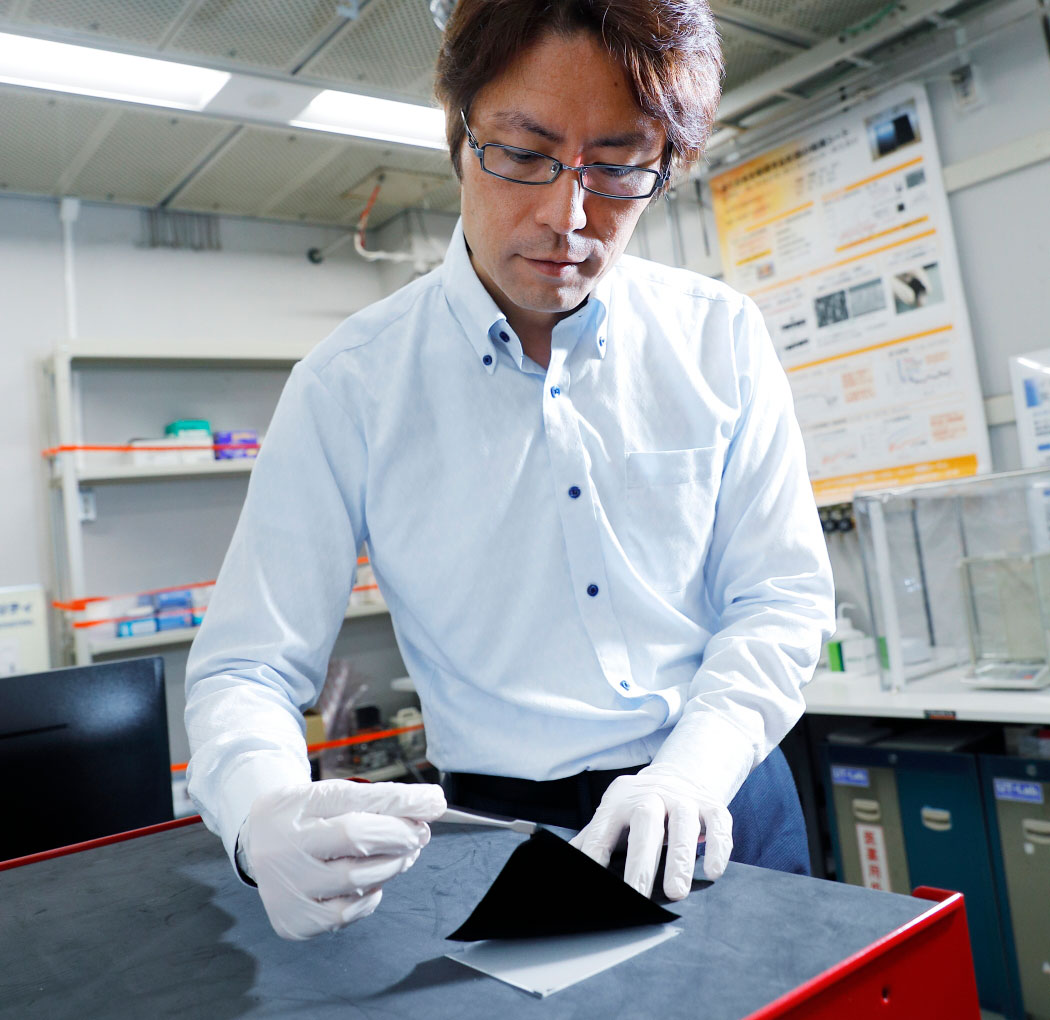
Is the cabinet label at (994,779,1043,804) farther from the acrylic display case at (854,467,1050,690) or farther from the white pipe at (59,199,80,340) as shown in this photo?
the white pipe at (59,199,80,340)

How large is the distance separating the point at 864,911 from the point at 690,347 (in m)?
0.69

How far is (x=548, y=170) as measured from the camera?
0.89 metres

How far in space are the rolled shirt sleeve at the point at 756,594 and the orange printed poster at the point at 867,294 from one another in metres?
1.72

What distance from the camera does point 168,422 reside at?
3.42 meters

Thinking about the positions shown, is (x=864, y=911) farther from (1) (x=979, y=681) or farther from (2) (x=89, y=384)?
(2) (x=89, y=384)

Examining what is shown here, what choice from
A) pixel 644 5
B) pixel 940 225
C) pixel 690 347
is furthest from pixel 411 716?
pixel 644 5

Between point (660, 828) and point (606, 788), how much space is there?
0.22 meters

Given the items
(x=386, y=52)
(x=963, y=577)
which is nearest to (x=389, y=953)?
(x=963, y=577)

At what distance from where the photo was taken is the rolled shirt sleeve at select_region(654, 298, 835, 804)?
2.81 ft

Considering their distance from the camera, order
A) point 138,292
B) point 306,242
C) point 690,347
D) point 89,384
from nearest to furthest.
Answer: point 690,347, point 89,384, point 138,292, point 306,242

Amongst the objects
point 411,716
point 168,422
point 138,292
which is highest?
point 138,292

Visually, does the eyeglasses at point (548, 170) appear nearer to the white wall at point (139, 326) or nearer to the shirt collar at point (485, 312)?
the shirt collar at point (485, 312)

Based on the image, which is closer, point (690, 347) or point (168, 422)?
point (690, 347)

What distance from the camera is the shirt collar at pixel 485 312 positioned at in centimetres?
102
